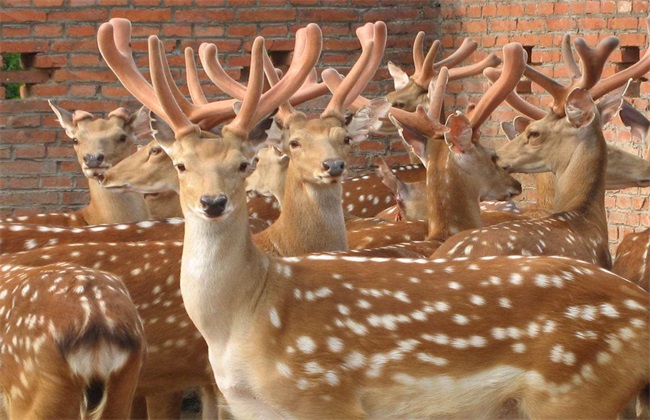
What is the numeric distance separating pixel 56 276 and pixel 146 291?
28.3 inches

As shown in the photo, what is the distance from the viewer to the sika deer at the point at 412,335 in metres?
3.60

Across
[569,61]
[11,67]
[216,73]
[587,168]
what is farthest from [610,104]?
[11,67]

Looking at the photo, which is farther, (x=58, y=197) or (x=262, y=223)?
(x=58, y=197)

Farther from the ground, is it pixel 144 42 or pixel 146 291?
pixel 144 42

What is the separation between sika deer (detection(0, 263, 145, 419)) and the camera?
12.1 ft

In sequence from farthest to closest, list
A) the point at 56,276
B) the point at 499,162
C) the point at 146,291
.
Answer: the point at 499,162 → the point at 146,291 → the point at 56,276

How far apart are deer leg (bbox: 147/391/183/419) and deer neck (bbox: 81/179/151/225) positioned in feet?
4.80

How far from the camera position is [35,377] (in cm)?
373

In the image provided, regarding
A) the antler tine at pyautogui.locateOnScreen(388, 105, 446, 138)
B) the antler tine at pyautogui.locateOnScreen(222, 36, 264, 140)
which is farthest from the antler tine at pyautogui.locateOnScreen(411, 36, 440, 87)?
the antler tine at pyautogui.locateOnScreen(222, 36, 264, 140)

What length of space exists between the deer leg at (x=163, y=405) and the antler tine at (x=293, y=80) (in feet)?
4.36

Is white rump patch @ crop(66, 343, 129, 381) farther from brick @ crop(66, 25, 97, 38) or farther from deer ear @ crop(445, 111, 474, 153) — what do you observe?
brick @ crop(66, 25, 97, 38)

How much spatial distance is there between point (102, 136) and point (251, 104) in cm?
242

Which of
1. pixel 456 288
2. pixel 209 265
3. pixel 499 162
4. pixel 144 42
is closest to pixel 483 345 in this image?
pixel 456 288

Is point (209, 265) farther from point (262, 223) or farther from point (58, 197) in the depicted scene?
point (58, 197)
